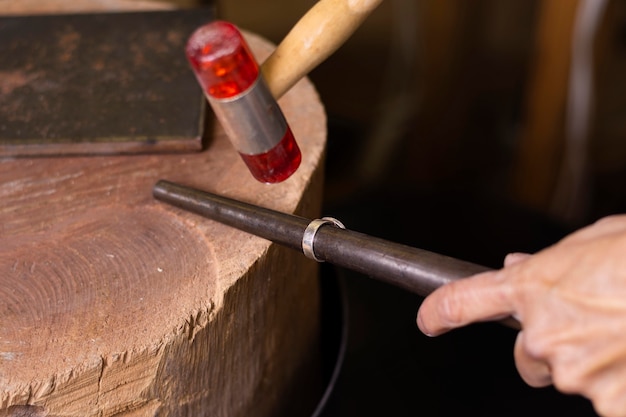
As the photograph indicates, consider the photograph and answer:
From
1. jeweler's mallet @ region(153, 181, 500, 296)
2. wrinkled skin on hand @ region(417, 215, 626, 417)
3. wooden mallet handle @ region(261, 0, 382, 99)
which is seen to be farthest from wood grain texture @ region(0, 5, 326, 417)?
wrinkled skin on hand @ region(417, 215, 626, 417)

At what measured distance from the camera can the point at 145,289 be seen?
68cm

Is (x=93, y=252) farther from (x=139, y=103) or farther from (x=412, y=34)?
(x=412, y=34)

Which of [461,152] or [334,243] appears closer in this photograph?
[334,243]

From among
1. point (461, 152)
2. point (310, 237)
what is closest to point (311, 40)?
point (310, 237)

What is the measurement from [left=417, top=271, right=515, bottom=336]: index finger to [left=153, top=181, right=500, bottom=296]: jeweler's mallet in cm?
2

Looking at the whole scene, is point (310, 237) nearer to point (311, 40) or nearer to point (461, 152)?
point (311, 40)

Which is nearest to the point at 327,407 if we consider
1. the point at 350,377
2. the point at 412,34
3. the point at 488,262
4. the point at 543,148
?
the point at 350,377

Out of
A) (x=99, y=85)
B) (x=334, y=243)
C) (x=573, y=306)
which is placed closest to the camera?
(x=573, y=306)

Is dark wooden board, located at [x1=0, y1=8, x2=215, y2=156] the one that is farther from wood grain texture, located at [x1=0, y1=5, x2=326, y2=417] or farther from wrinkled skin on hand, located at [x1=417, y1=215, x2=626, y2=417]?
wrinkled skin on hand, located at [x1=417, y1=215, x2=626, y2=417]

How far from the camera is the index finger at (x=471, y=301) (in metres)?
0.51

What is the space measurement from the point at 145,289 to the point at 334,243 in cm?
19

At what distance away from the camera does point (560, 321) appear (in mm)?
483

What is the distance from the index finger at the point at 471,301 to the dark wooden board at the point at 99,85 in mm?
392

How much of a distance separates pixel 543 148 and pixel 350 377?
0.86 meters
